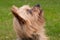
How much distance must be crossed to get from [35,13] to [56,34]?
396 cm

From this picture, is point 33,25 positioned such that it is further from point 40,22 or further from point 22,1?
point 22,1

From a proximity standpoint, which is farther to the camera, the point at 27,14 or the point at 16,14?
the point at 27,14

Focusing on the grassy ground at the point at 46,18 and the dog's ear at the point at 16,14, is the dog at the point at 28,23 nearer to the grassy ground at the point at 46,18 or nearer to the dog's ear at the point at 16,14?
the dog's ear at the point at 16,14

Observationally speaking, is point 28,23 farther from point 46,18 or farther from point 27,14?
point 46,18

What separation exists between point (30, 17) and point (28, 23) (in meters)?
0.32

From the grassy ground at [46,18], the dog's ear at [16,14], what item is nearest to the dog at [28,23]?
the dog's ear at [16,14]

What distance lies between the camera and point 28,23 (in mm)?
8203

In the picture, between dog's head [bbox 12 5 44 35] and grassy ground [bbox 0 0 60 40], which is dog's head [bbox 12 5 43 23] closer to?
dog's head [bbox 12 5 44 35]

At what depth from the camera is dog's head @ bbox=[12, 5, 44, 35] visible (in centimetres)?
783

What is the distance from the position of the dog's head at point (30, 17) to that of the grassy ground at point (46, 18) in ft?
10.1

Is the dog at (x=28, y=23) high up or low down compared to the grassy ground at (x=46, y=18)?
down

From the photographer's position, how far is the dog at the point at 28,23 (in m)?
7.95

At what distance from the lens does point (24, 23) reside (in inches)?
319

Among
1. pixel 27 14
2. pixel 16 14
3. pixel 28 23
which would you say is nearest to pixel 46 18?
pixel 27 14
